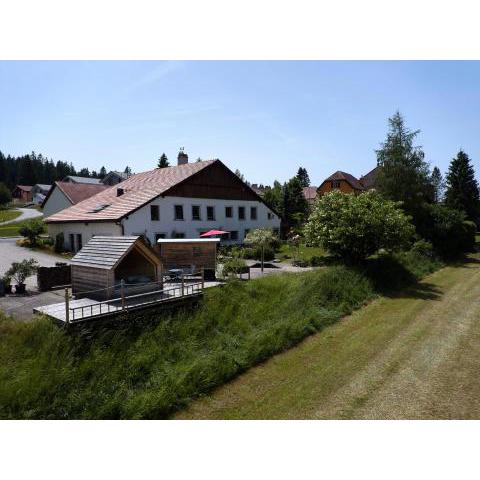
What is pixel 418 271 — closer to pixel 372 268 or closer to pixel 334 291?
pixel 372 268

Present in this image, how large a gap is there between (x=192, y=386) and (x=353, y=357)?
486 centimetres

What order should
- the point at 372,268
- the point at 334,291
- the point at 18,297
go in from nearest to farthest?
1. the point at 18,297
2. the point at 334,291
3. the point at 372,268

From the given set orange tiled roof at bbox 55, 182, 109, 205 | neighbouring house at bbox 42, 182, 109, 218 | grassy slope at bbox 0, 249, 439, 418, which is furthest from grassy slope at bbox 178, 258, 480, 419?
neighbouring house at bbox 42, 182, 109, 218

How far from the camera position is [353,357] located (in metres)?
11.0

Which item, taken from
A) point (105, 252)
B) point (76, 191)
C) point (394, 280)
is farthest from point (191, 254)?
point (76, 191)

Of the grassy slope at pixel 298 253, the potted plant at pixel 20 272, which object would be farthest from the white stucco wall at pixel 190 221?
the potted plant at pixel 20 272

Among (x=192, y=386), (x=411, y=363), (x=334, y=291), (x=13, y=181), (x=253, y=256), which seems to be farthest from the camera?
(x=13, y=181)

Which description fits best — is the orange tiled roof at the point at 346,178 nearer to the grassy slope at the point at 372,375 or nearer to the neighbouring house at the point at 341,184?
the neighbouring house at the point at 341,184

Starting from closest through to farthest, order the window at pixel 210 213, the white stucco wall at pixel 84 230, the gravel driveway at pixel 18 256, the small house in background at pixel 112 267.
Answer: the small house in background at pixel 112 267 < the gravel driveway at pixel 18 256 < the white stucco wall at pixel 84 230 < the window at pixel 210 213

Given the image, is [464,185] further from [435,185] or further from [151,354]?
[151,354]

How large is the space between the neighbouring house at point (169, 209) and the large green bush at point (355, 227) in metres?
12.9

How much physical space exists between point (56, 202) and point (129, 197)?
60.5 ft

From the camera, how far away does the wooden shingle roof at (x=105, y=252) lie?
13453mm

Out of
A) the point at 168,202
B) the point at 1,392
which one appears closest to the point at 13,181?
the point at 168,202
